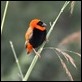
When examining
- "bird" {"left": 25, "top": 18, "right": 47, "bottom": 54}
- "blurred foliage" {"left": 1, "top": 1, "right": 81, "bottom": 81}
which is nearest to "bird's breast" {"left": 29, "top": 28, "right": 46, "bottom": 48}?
"bird" {"left": 25, "top": 18, "right": 47, "bottom": 54}

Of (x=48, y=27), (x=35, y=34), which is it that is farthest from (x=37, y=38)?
(x=48, y=27)

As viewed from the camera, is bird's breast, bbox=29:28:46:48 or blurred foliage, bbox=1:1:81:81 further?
blurred foliage, bbox=1:1:81:81

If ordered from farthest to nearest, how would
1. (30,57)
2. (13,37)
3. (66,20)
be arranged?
(66,20) < (13,37) < (30,57)

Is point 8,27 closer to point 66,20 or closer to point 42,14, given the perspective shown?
point 42,14

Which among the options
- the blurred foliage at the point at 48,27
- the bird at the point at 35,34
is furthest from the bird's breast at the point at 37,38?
the blurred foliage at the point at 48,27

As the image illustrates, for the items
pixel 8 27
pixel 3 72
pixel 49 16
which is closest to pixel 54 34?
pixel 49 16

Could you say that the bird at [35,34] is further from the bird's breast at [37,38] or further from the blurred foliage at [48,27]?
the blurred foliage at [48,27]

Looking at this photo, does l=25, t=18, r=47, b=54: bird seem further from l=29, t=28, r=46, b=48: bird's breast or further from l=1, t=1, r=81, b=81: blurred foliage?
l=1, t=1, r=81, b=81: blurred foliage

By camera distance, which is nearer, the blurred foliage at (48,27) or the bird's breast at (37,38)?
the bird's breast at (37,38)
